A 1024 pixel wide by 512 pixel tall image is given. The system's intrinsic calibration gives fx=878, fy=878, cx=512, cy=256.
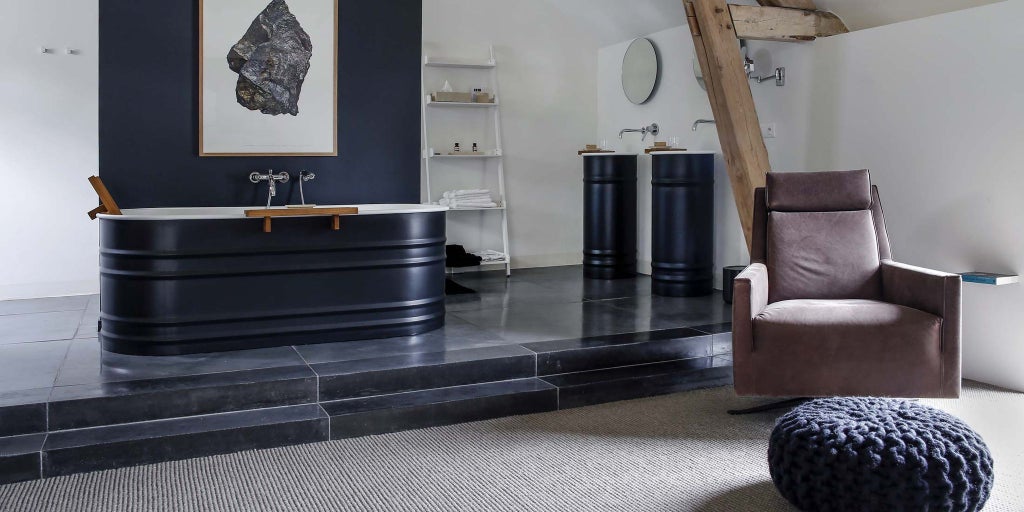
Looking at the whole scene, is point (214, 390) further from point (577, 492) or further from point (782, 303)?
point (782, 303)

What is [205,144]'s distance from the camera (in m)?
5.27

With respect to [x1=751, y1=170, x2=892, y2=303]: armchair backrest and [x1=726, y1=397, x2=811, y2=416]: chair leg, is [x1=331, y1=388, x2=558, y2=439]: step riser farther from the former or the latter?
[x1=751, y1=170, x2=892, y2=303]: armchair backrest

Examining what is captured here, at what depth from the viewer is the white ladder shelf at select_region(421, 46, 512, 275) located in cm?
698

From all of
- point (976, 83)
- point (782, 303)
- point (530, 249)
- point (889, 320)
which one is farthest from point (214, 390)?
point (530, 249)

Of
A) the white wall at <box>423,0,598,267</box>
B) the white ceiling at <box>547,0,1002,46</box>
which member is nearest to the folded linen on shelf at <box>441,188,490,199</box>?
the white wall at <box>423,0,598,267</box>

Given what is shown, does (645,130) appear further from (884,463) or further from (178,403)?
(884,463)

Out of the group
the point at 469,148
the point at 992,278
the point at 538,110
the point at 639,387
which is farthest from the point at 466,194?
the point at 992,278

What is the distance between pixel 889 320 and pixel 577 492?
4.84 feet

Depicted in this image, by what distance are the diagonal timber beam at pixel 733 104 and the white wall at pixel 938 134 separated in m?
0.58

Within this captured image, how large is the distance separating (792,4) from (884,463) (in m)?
3.47

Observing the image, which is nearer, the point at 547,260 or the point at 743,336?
the point at 743,336

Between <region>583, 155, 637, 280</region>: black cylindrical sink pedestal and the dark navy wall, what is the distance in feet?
5.38

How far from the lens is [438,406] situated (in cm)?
373

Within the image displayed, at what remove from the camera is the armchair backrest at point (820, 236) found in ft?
13.2
